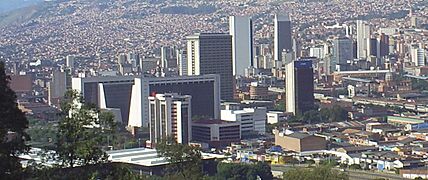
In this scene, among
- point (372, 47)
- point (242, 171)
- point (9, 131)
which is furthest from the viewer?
point (372, 47)

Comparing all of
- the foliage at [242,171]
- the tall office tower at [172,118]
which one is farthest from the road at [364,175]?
the tall office tower at [172,118]

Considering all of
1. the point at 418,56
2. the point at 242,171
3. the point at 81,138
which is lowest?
the point at 242,171

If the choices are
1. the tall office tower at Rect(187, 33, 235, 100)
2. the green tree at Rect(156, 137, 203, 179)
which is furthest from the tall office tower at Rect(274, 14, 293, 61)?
the green tree at Rect(156, 137, 203, 179)

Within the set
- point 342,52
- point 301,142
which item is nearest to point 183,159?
point 301,142

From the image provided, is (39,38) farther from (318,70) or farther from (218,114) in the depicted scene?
(218,114)

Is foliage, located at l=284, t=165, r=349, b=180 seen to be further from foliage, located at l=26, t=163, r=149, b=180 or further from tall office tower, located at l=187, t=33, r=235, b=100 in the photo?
tall office tower, located at l=187, t=33, r=235, b=100

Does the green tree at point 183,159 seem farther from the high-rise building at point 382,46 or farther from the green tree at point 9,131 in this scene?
the high-rise building at point 382,46

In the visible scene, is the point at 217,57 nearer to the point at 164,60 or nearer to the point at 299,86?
the point at 299,86
